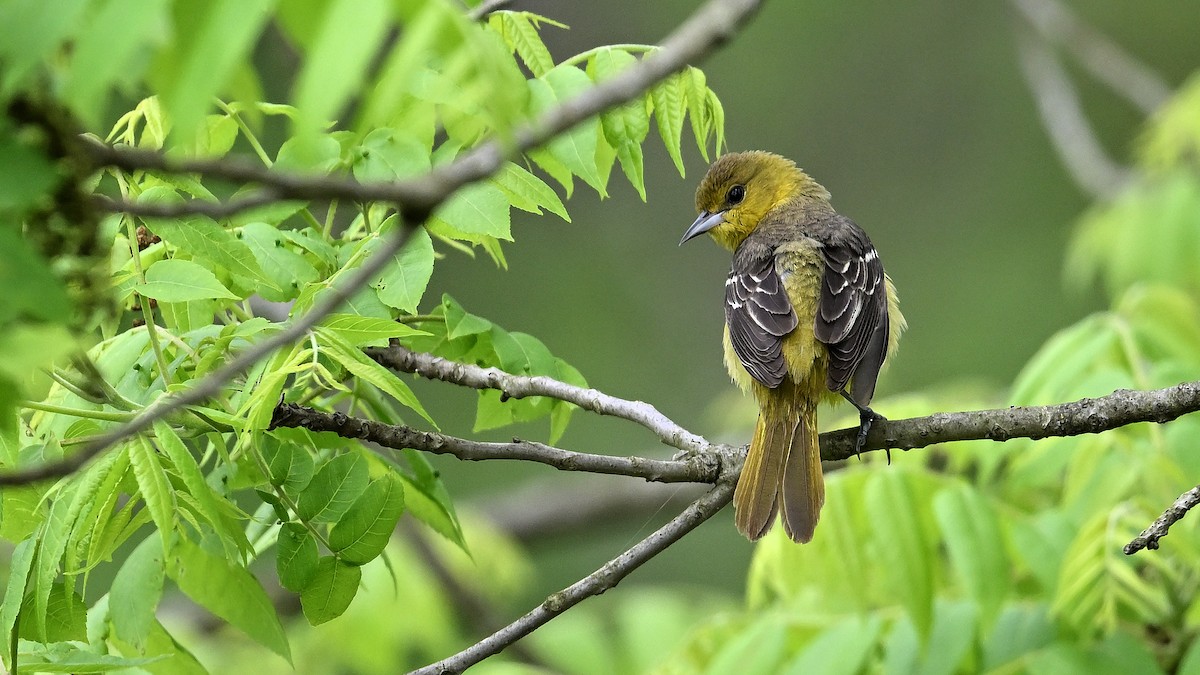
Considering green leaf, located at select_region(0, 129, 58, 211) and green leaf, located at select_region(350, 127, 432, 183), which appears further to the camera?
green leaf, located at select_region(350, 127, 432, 183)

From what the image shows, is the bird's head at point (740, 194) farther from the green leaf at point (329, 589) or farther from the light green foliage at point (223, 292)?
the green leaf at point (329, 589)

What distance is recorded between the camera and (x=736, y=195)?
5.71 m

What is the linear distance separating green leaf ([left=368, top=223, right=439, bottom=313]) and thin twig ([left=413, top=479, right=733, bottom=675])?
0.75m

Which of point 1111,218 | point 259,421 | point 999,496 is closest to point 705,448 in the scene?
point 259,421

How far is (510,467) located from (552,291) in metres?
2.48

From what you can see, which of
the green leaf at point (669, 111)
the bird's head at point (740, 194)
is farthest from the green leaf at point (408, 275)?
the bird's head at point (740, 194)

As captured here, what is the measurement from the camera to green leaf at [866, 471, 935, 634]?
3.24 m

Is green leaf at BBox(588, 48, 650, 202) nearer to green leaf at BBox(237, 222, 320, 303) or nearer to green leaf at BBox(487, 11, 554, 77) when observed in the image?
green leaf at BBox(487, 11, 554, 77)

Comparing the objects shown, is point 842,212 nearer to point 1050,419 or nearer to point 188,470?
point 1050,419

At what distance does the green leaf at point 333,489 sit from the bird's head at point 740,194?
3339 mm

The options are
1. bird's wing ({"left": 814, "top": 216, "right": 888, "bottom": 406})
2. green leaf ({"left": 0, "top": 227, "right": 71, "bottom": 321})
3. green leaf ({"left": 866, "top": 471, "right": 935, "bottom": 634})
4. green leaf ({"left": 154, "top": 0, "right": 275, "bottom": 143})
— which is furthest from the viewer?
bird's wing ({"left": 814, "top": 216, "right": 888, "bottom": 406})

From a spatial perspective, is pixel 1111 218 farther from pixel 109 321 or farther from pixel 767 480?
pixel 109 321

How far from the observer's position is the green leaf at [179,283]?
244 cm

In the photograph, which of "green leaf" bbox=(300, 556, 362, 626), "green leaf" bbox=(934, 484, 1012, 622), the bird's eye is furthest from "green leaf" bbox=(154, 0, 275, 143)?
the bird's eye
